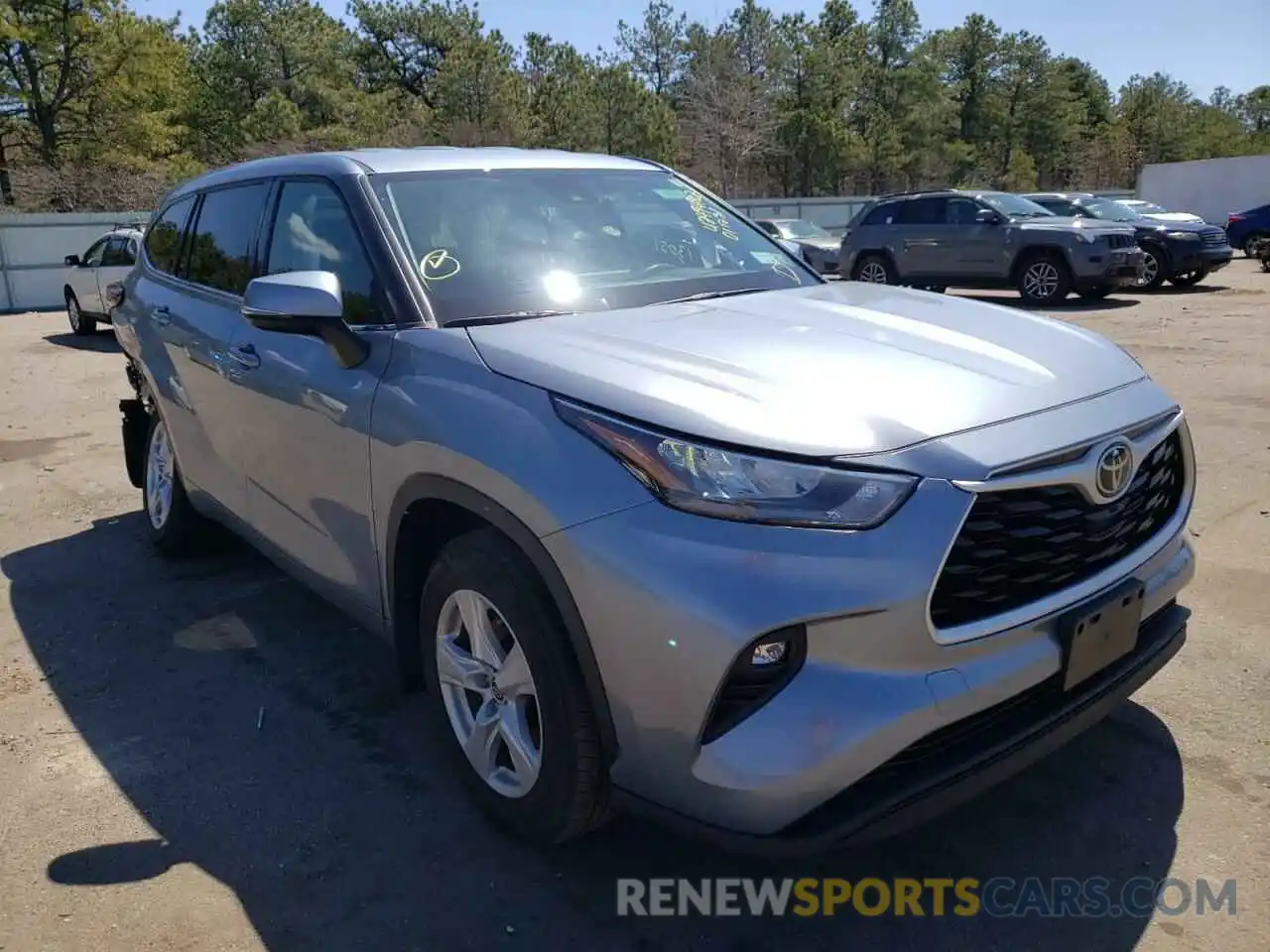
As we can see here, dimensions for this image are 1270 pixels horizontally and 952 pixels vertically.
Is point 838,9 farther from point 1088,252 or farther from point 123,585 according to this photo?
point 123,585

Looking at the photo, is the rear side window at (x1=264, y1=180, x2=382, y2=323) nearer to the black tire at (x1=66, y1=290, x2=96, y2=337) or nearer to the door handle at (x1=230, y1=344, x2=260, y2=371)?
the door handle at (x1=230, y1=344, x2=260, y2=371)

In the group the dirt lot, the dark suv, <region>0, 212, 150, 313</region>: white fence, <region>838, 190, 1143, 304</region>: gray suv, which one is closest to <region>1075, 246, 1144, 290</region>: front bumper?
<region>838, 190, 1143, 304</region>: gray suv

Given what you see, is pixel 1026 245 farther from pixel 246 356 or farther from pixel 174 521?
pixel 246 356

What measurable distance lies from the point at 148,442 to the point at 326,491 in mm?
2621

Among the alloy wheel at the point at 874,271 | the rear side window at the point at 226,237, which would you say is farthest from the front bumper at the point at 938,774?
the alloy wheel at the point at 874,271

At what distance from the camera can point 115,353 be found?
13867 millimetres

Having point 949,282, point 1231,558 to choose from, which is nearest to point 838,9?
point 949,282

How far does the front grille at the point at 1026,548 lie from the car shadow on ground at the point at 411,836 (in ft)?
2.60

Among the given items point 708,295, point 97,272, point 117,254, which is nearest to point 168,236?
point 708,295

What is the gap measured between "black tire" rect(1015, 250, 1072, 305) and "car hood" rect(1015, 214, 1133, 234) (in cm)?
37

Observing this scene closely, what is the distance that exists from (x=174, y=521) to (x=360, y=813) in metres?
2.55

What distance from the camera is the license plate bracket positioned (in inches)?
89.0

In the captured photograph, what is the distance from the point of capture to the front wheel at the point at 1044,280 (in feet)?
49.5

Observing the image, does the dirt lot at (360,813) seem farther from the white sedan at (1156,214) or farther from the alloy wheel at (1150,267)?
the white sedan at (1156,214)
